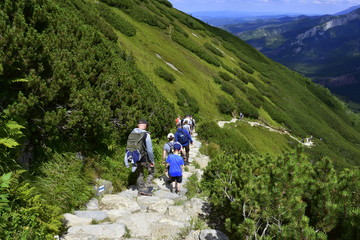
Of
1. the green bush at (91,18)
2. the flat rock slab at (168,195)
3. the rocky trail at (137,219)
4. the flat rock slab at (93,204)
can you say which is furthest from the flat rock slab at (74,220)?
the green bush at (91,18)

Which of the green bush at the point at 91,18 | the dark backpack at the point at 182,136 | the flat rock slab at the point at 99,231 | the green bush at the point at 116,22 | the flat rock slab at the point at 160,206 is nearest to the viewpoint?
the flat rock slab at the point at 99,231

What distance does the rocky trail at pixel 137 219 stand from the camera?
6000mm

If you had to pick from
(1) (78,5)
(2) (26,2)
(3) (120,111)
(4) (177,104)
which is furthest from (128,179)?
(4) (177,104)

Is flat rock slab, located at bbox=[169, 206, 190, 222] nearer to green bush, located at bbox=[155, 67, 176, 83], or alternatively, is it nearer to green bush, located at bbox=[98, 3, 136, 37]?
green bush, located at bbox=[155, 67, 176, 83]

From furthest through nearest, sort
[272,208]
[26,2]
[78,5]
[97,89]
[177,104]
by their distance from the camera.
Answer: [177,104]
[78,5]
[97,89]
[26,2]
[272,208]

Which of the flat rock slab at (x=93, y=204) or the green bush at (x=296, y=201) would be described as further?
the flat rock slab at (x=93, y=204)

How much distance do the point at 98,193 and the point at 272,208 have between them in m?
5.31

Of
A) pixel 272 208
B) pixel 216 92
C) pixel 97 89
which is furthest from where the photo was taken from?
pixel 216 92

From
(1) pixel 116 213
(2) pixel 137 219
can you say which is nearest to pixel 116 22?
(1) pixel 116 213

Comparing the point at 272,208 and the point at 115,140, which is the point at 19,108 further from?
the point at 272,208

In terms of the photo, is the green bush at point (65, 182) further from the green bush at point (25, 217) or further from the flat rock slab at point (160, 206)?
the flat rock slab at point (160, 206)

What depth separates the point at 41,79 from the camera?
7.88 metres

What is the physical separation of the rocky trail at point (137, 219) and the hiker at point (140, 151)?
2.13 feet

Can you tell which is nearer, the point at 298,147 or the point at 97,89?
the point at 298,147
